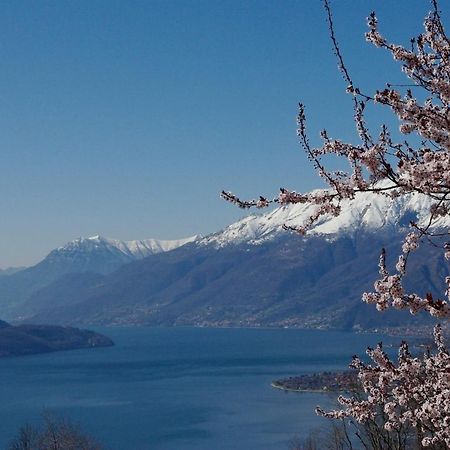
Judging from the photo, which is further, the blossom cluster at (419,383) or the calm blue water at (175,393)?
the calm blue water at (175,393)

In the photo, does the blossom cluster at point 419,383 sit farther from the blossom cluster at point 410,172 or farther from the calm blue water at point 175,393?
the calm blue water at point 175,393

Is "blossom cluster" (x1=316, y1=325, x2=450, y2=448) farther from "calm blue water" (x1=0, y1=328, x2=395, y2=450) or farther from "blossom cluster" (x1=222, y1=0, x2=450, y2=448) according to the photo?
"calm blue water" (x1=0, y1=328, x2=395, y2=450)

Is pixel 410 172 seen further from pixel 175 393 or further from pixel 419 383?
pixel 175 393

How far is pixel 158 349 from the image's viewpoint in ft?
435

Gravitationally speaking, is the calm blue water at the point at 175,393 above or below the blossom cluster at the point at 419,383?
below

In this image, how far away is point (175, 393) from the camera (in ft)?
243

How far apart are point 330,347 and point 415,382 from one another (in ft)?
409

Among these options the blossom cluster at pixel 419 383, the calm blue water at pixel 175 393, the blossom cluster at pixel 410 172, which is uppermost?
the blossom cluster at pixel 410 172

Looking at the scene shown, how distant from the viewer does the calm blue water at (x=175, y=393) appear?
52.4 meters

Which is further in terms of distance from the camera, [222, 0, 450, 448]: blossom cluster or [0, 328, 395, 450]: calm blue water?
[0, 328, 395, 450]: calm blue water

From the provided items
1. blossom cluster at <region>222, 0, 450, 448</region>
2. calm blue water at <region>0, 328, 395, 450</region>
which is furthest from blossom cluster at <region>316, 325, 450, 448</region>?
calm blue water at <region>0, 328, 395, 450</region>

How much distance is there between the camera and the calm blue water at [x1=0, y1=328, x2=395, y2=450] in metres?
52.4

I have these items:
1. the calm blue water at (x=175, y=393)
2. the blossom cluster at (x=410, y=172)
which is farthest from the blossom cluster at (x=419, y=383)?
the calm blue water at (x=175, y=393)

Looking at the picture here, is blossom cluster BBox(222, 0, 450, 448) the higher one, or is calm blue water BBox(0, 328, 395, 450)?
blossom cluster BBox(222, 0, 450, 448)
